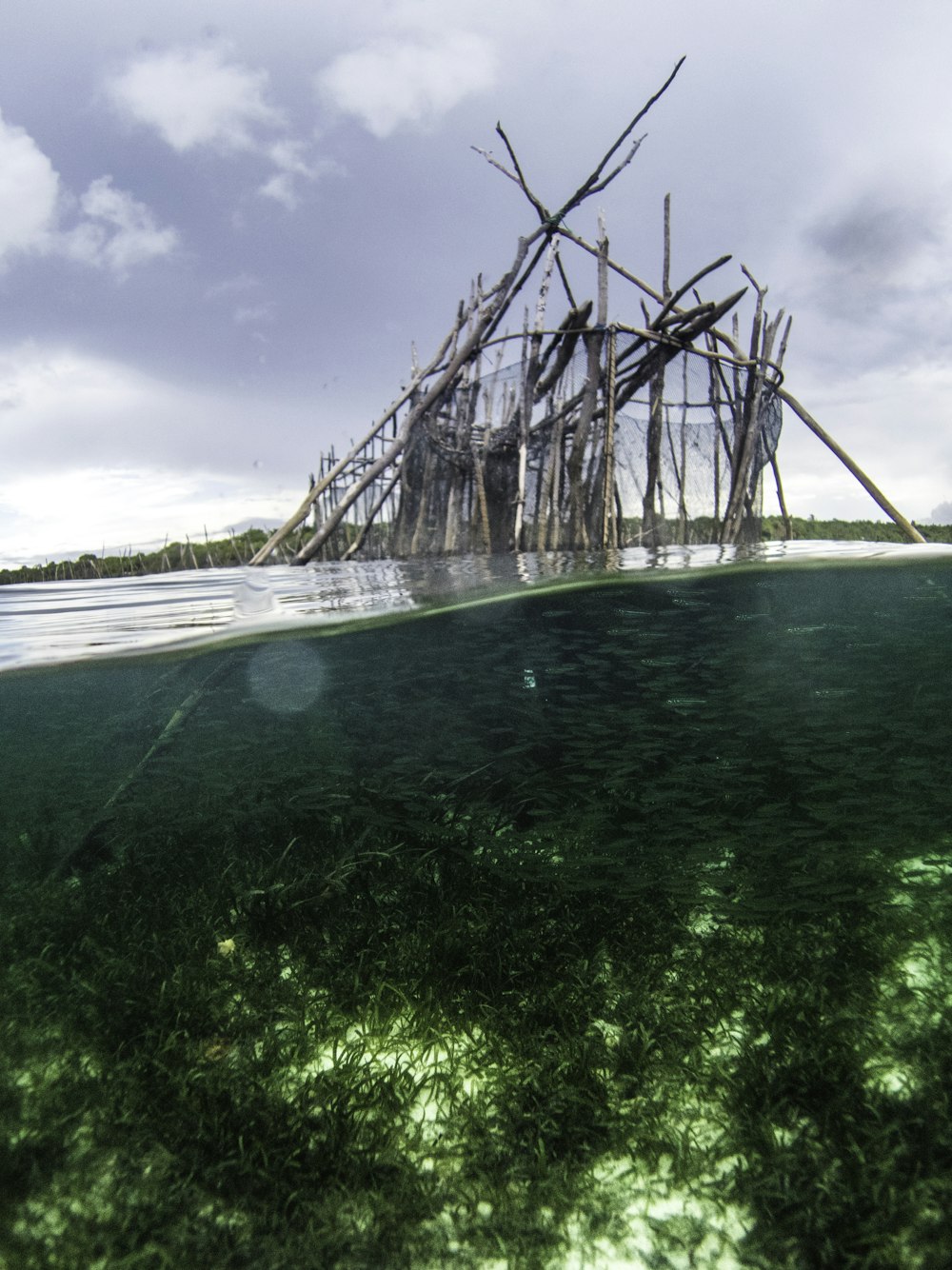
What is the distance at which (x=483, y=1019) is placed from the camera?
4.29 m

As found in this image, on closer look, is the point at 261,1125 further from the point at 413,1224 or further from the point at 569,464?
the point at 569,464

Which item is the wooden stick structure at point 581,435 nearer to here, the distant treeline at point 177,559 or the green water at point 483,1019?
the green water at point 483,1019

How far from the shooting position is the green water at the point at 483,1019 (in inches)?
128

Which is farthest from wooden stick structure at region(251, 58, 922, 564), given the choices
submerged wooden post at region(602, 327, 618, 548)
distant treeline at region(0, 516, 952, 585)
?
distant treeline at region(0, 516, 952, 585)

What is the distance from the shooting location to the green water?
326 centimetres

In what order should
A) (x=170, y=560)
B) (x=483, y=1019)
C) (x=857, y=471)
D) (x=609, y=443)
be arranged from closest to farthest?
1. (x=483, y=1019)
2. (x=609, y=443)
3. (x=857, y=471)
4. (x=170, y=560)

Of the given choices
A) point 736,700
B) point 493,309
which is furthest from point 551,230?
point 736,700

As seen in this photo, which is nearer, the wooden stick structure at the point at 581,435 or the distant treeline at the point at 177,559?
the wooden stick structure at the point at 581,435

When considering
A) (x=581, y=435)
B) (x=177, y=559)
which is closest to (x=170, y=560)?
(x=177, y=559)

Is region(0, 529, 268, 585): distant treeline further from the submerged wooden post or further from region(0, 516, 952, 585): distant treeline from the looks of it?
the submerged wooden post

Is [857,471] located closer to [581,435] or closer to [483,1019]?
[581,435]

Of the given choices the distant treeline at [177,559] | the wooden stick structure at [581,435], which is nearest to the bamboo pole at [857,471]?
the wooden stick structure at [581,435]

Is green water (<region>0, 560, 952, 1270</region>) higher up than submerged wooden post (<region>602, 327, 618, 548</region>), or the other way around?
submerged wooden post (<region>602, 327, 618, 548</region>)

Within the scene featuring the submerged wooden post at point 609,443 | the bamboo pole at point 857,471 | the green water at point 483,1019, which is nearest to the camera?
the green water at point 483,1019
